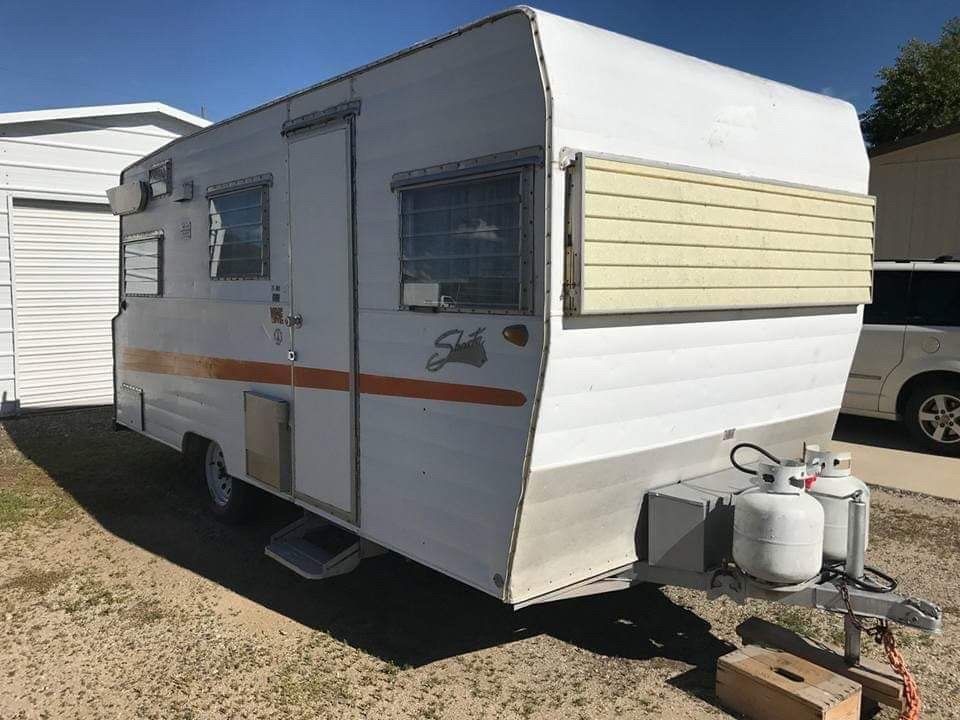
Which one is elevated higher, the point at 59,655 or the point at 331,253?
the point at 331,253

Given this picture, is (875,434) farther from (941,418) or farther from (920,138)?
(920,138)

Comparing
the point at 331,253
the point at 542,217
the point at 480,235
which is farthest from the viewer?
the point at 331,253

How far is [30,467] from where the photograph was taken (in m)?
7.93

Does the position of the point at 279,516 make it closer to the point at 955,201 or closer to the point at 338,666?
the point at 338,666

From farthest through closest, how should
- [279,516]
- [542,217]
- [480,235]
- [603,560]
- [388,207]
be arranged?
1. [279,516]
2. [388,207]
3. [603,560]
4. [480,235]
5. [542,217]

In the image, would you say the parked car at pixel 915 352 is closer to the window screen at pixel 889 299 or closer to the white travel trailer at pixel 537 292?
the window screen at pixel 889 299

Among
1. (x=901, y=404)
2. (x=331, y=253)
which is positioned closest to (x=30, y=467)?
(x=331, y=253)

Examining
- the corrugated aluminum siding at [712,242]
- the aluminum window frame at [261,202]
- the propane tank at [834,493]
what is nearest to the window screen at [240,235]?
the aluminum window frame at [261,202]

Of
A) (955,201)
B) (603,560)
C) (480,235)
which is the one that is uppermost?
(955,201)

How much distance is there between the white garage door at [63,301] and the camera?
1059 centimetres

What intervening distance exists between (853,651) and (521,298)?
213cm

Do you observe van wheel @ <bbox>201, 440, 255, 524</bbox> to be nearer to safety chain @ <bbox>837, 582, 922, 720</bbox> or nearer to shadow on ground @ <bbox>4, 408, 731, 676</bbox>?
shadow on ground @ <bbox>4, 408, 731, 676</bbox>

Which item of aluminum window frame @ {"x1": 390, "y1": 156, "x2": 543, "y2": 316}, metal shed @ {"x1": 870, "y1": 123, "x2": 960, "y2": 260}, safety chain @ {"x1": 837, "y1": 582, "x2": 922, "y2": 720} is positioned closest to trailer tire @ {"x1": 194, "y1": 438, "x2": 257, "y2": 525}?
aluminum window frame @ {"x1": 390, "y1": 156, "x2": 543, "y2": 316}

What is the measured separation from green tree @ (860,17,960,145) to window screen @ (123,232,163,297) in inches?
1046
